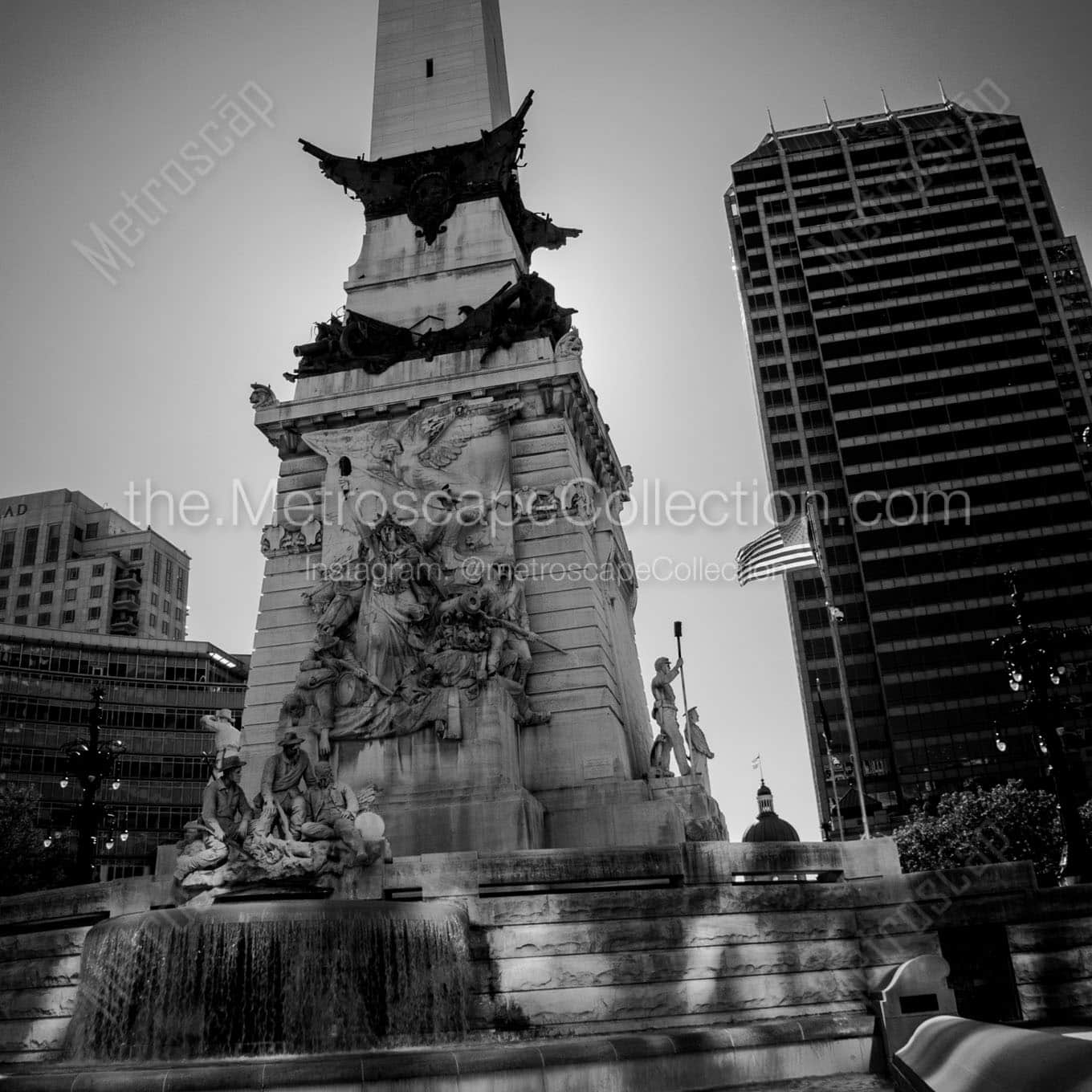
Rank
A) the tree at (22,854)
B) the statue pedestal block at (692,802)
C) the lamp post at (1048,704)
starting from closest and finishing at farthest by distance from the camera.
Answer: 1. the statue pedestal block at (692,802)
2. the lamp post at (1048,704)
3. the tree at (22,854)

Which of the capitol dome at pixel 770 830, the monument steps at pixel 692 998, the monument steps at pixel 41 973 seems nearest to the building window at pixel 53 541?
the capitol dome at pixel 770 830

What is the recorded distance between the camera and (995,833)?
49812mm

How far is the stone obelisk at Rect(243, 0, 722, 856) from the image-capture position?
22.8 meters

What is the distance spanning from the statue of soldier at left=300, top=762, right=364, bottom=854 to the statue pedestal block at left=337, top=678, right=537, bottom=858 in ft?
11.7

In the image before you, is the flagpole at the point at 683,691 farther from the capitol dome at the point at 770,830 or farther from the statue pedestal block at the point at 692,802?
the capitol dome at the point at 770,830

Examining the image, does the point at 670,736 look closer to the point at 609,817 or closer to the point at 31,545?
the point at 609,817

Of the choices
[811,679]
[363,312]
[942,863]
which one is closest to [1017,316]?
[811,679]

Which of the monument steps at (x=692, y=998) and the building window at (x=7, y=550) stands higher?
the building window at (x=7, y=550)

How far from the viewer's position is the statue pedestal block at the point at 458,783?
2145cm

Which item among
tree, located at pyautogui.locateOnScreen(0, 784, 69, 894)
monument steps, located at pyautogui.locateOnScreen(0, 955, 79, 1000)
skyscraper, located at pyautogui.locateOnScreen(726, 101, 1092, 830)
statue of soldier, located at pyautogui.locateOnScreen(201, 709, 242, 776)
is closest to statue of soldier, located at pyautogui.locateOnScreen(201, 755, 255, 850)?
statue of soldier, located at pyautogui.locateOnScreen(201, 709, 242, 776)

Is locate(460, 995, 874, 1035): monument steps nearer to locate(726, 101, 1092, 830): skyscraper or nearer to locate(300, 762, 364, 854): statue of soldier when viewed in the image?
locate(300, 762, 364, 854): statue of soldier

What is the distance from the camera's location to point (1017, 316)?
99438 mm

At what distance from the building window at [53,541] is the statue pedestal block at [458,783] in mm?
89852

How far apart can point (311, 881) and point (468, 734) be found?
6215mm
